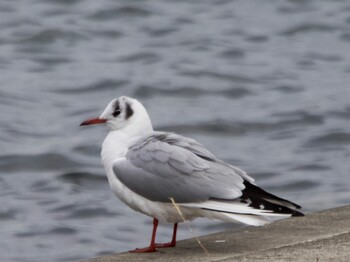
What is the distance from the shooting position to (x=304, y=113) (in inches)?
436

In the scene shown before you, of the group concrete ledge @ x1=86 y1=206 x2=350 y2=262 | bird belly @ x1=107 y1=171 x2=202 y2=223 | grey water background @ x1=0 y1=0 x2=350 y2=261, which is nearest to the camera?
concrete ledge @ x1=86 y1=206 x2=350 y2=262

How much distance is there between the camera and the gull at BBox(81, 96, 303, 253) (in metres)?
5.53

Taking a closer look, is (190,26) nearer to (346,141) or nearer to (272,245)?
(346,141)

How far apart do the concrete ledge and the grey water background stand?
1686mm

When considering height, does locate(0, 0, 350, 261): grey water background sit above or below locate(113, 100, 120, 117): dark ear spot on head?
below

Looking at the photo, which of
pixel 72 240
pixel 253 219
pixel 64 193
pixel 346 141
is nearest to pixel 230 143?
pixel 346 141

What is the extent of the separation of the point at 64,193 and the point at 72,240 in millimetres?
1216

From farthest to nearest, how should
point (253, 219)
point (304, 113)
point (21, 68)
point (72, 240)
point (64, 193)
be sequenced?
1. point (21, 68)
2. point (304, 113)
3. point (64, 193)
4. point (72, 240)
5. point (253, 219)

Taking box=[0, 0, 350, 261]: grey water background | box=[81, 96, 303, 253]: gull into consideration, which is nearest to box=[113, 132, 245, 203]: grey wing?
box=[81, 96, 303, 253]: gull

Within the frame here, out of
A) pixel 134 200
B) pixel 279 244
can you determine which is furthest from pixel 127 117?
pixel 279 244

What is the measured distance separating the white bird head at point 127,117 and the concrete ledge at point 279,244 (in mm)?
636

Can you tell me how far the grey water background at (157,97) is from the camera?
8.52 metres

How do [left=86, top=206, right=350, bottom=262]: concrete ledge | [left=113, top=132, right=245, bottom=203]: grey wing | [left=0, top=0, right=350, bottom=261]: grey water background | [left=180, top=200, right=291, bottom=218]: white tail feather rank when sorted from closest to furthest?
[left=86, top=206, right=350, bottom=262]: concrete ledge < [left=180, top=200, right=291, bottom=218]: white tail feather < [left=113, top=132, right=245, bottom=203]: grey wing < [left=0, top=0, right=350, bottom=261]: grey water background

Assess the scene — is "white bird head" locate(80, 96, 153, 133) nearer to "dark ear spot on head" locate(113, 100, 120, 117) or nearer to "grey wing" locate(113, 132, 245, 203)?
"dark ear spot on head" locate(113, 100, 120, 117)
